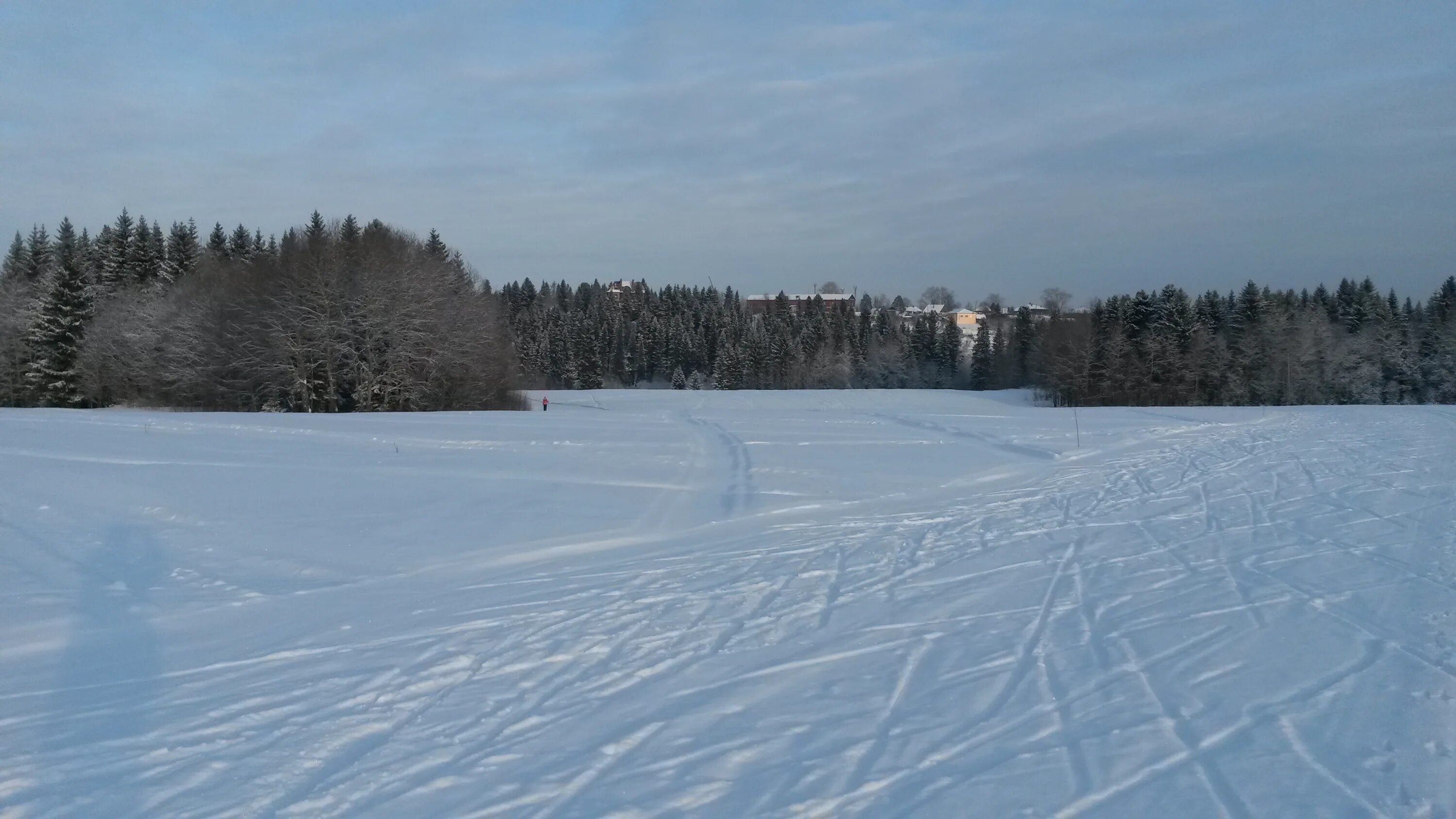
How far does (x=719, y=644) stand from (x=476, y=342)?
39072mm

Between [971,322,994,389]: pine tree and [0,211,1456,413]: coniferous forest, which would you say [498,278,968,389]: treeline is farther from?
[971,322,994,389]: pine tree

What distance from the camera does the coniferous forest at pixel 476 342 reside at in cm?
4003

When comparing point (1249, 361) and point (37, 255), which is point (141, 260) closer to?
point (37, 255)

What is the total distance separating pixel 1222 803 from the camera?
397cm

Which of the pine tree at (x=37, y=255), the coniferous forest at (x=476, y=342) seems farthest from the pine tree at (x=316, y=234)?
the pine tree at (x=37, y=255)

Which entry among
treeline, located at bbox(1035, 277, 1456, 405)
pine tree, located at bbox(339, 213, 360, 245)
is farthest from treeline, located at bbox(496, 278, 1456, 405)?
pine tree, located at bbox(339, 213, 360, 245)

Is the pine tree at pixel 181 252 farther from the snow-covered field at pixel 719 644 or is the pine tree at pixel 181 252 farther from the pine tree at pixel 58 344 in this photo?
the snow-covered field at pixel 719 644

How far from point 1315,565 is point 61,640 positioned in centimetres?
1069

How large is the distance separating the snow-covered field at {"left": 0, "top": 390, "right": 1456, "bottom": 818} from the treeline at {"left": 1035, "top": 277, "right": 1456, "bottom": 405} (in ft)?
156

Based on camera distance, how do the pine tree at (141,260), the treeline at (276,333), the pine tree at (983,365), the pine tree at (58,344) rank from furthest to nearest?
the pine tree at (983,365) → the pine tree at (141,260) → the pine tree at (58,344) → the treeline at (276,333)

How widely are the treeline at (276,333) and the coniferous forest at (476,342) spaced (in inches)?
4.3

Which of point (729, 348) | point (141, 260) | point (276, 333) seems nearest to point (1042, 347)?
point (729, 348)

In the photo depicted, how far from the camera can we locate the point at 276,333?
1534 inches

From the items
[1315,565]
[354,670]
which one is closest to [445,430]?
[354,670]
